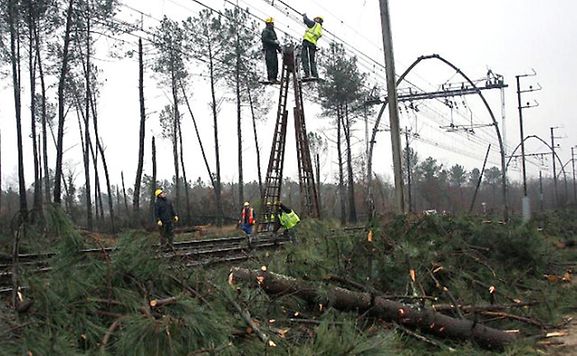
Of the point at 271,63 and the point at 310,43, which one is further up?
the point at 310,43

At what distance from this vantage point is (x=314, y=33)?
52.3ft

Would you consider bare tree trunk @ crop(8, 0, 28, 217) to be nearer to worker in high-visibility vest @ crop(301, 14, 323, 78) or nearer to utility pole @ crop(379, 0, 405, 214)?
worker in high-visibility vest @ crop(301, 14, 323, 78)

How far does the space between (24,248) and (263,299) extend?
219 cm

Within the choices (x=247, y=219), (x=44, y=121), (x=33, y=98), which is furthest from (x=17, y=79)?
(x=247, y=219)

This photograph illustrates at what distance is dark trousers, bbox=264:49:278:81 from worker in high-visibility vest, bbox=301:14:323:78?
2.86 feet

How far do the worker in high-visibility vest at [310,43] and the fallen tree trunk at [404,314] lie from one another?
1026cm

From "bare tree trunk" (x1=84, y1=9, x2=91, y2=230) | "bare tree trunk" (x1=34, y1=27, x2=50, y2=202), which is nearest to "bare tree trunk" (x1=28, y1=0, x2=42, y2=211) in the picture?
"bare tree trunk" (x1=34, y1=27, x2=50, y2=202)

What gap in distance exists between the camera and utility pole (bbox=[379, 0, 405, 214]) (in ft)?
47.0

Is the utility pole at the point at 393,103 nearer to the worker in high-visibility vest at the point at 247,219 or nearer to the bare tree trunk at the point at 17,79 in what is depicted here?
the worker in high-visibility vest at the point at 247,219

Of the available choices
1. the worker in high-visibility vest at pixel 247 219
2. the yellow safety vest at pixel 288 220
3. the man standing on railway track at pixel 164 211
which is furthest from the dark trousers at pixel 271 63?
the man standing on railway track at pixel 164 211

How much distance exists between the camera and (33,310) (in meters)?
3.85

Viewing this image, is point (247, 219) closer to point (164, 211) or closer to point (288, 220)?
point (288, 220)

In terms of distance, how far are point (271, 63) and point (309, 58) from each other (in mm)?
1197

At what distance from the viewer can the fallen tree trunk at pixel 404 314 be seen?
6.10m
